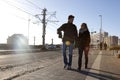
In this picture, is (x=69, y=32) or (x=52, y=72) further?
(x=69, y=32)

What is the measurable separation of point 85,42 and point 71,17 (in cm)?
108

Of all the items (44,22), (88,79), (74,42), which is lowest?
(88,79)

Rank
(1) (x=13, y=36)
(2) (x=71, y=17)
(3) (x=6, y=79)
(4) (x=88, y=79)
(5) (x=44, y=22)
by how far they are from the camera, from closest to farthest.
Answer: (3) (x=6, y=79), (4) (x=88, y=79), (2) (x=71, y=17), (5) (x=44, y=22), (1) (x=13, y=36)

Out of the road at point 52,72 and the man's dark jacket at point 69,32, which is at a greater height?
the man's dark jacket at point 69,32

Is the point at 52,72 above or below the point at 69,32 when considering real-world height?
below

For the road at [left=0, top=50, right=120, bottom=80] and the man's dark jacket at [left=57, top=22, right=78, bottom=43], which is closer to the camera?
the road at [left=0, top=50, right=120, bottom=80]

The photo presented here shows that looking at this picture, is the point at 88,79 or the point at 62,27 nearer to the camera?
the point at 88,79

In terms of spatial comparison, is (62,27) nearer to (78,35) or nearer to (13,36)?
(78,35)

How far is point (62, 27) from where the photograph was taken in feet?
40.8

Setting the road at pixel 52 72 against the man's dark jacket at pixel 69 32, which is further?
the man's dark jacket at pixel 69 32

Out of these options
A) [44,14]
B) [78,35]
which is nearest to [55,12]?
[44,14]

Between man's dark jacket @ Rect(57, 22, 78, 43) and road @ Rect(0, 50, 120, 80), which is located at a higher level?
man's dark jacket @ Rect(57, 22, 78, 43)

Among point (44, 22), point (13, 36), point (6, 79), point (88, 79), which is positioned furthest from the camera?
point (13, 36)

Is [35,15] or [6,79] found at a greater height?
[35,15]
